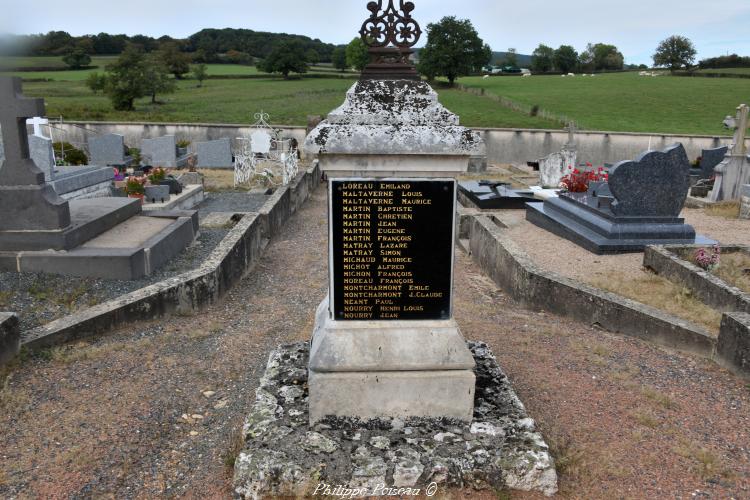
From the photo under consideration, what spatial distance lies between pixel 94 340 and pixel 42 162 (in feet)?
23.2

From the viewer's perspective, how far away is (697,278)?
24.7 ft

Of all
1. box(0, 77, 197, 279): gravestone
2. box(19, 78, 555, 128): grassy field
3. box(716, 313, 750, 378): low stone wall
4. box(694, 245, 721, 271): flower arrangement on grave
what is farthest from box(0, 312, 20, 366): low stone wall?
box(19, 78, 555, 128): grassy field

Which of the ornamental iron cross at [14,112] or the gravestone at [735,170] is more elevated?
the ornamental iron cross at [14,112]

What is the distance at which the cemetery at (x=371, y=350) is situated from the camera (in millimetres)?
3783

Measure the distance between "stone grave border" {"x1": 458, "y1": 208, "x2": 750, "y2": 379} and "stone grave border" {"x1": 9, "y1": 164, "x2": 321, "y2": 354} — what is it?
3.88m

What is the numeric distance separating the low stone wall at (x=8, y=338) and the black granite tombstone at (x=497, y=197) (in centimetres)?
1073

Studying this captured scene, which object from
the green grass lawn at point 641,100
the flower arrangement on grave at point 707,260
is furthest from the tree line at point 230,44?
the flower arrangement on grave at point 707,260

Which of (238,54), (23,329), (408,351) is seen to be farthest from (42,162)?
(238,54)

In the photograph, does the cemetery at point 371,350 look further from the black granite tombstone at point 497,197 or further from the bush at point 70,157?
the bush at point 70,157

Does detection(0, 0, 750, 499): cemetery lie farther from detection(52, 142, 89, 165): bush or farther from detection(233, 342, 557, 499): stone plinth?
detection(52, 142, 89, 165): bush

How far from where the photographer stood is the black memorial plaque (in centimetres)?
402

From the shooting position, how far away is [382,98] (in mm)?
3977

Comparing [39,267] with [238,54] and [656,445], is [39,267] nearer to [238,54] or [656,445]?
[656,445]

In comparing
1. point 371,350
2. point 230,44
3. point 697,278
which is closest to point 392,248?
point 371,350
